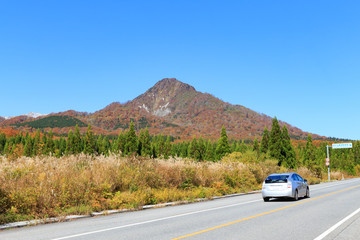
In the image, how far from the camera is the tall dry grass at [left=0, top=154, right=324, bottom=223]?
1081cm

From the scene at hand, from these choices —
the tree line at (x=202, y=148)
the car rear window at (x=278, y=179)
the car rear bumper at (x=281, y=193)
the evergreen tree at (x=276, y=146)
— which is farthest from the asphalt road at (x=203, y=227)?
the tree line at (x=202, y=148)

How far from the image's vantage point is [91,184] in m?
13.4

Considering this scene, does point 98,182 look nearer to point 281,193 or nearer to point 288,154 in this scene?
point 281,193

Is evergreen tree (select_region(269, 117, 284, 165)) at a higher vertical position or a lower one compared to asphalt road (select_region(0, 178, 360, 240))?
higher

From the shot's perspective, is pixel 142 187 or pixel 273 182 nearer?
pixel 142 187

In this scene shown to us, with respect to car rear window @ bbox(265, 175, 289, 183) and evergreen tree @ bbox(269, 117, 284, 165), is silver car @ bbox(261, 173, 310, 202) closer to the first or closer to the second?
car rear window @ bbox(265, 175, 289, 183)

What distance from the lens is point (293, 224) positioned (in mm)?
9539

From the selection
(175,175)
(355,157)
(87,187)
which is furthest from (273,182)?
(355,157)

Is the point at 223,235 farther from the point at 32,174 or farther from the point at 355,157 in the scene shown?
the point at 355,157

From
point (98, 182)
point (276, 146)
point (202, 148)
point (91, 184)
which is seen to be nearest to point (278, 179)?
point (98, 182)

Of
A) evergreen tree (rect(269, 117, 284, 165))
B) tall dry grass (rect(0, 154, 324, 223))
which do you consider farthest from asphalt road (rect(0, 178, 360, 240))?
evergreen tree (rect(269, 117, 284, 165))

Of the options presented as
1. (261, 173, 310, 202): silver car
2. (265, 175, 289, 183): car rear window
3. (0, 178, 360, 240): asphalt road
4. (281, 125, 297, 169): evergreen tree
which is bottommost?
(0, 178, 360, 240): asphalt road

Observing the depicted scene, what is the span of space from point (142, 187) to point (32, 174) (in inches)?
209

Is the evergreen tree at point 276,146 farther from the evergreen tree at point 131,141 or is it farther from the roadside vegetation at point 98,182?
the evergreen tree at point 131,141
